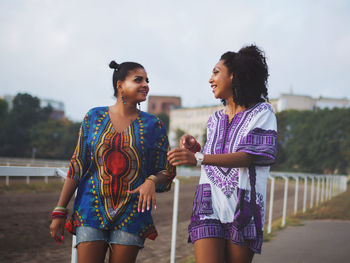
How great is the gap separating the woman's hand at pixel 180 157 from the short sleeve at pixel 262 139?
33 cm

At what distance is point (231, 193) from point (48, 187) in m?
14.2

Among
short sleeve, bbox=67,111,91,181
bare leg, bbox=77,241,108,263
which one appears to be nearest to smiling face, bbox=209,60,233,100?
short sleeve, bbox=67,111,91,181

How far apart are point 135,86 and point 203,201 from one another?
2.45 feet

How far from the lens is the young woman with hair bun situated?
2.29m

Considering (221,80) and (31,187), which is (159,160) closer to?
(221,80)

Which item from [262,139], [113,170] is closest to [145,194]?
[113,170]

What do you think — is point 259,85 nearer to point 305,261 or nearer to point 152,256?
point 305,261

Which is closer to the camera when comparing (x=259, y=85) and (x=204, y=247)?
(x=204, y=247)

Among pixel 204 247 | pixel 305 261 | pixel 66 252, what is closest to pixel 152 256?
pixel 66 252

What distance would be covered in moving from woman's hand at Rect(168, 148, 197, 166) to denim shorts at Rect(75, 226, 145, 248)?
458 millimetres

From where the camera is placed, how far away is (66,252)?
676 cm

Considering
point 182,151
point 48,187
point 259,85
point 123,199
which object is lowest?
point 48,187

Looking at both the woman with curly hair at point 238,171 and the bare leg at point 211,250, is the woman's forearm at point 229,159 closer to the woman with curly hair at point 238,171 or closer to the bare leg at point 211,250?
the woman with curly hair at point 238,171

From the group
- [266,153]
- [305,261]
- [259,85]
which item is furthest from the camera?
[305,261]
